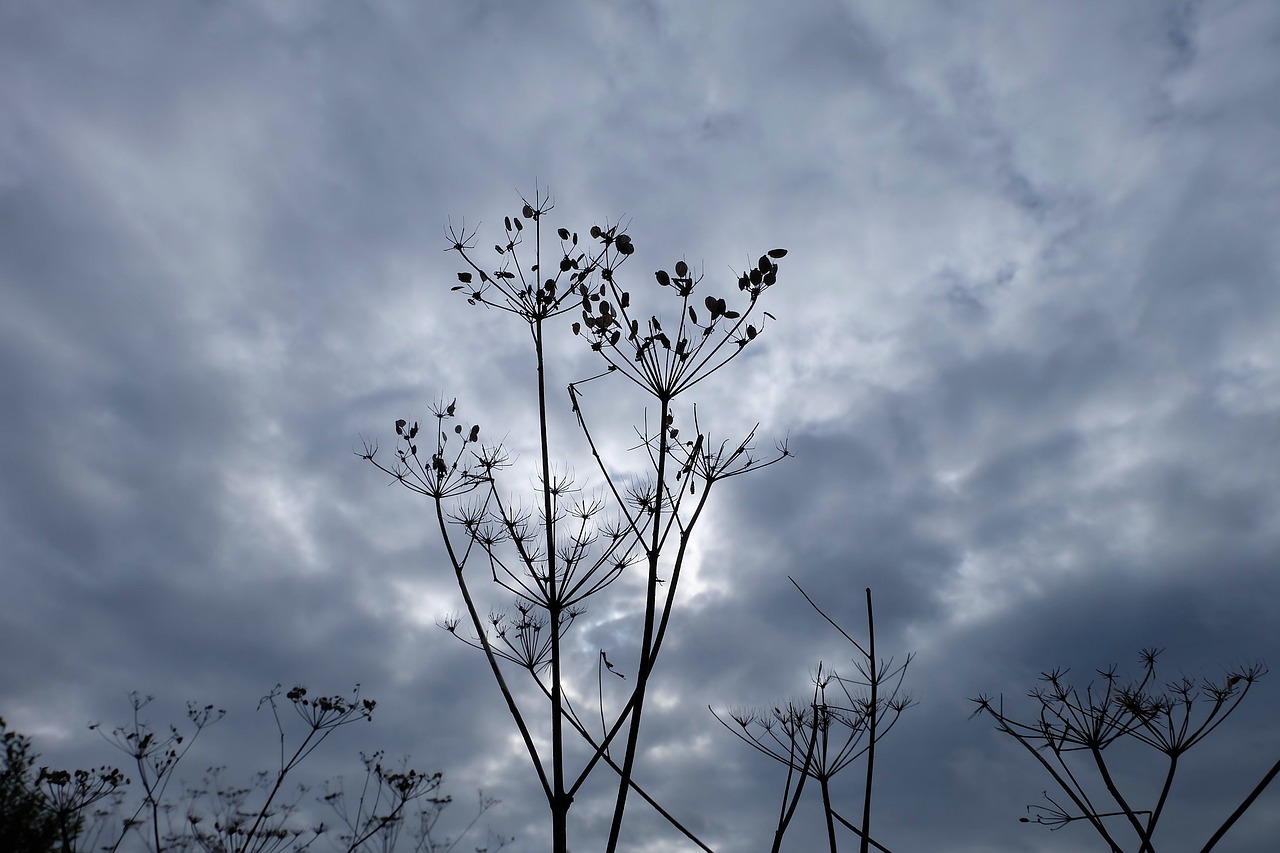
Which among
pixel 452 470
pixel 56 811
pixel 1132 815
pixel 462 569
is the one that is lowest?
pixel 56 811

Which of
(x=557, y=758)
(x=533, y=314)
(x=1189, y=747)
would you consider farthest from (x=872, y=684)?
(x=533, y=314)

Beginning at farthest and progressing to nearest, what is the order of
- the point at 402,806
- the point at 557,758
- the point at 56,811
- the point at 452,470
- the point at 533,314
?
the point at 402,806 < the point at 56,811 < the point at 452,470 < the point at 533,314 < the point at 557,758

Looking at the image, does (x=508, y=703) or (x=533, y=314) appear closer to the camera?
(x=508, y=703)

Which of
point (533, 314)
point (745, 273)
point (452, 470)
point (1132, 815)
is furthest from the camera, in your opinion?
point (452, 470)

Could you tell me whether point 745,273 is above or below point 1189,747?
above

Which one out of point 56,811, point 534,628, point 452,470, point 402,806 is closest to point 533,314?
point 452,470

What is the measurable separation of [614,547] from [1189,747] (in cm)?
562

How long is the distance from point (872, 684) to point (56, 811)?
1195 cm

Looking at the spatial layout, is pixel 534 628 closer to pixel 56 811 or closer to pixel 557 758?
pixel 557 758

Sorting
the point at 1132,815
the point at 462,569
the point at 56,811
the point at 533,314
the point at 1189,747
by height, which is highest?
the point at 533,314

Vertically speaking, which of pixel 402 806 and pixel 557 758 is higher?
pixel 402 806

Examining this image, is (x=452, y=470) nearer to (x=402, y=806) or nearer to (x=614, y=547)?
(x=614, y=547)

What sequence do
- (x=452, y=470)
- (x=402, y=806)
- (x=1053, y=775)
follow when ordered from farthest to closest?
1. (x=402, y=806)
2. (x=452, y=470)
3. (x=1053, y=775)

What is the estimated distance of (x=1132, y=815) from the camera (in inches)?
252
